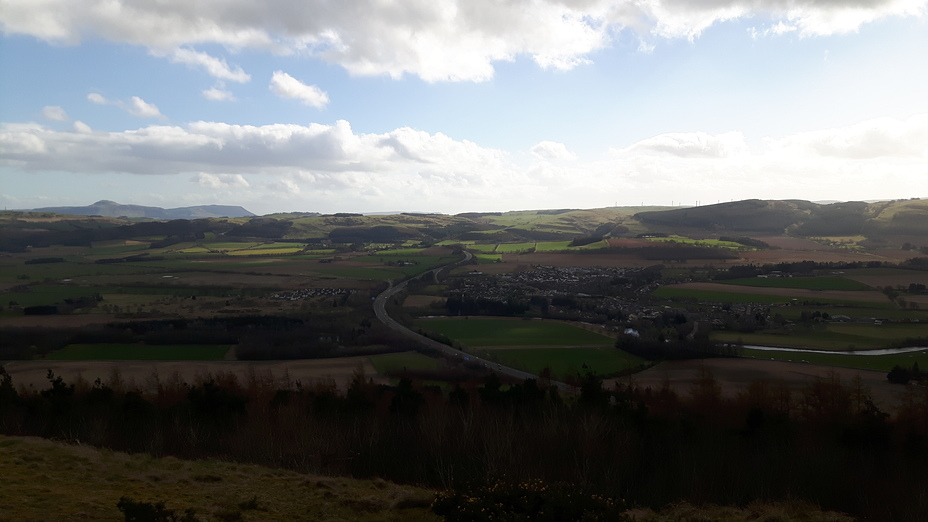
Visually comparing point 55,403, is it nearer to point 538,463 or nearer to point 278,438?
point 278,438

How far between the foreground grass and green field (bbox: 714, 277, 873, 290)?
74.2m

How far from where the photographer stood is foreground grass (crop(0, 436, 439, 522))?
46.4 feet

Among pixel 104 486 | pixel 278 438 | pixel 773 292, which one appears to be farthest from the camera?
pixel 773 292

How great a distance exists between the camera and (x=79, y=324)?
58.2 m

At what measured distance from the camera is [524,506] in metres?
12.2

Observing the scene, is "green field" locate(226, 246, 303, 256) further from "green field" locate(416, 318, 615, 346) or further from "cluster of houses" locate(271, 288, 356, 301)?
"green field" locate(416, 318, 615, 346)

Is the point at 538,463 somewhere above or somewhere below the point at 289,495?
below

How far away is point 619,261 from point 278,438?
312 ft

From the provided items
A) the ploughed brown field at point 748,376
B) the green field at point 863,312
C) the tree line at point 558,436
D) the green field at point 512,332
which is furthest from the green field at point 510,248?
the tree line at point 558,436

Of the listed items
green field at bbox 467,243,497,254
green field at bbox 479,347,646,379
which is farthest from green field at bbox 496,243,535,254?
green field at bbox 479,347,646,379

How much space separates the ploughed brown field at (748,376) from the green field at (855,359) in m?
1.19

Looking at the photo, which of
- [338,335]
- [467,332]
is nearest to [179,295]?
[338,335]

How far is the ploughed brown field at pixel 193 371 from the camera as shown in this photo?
132 feet

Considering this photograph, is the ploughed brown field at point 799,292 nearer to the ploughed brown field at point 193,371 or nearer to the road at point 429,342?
the road at point 429,342
